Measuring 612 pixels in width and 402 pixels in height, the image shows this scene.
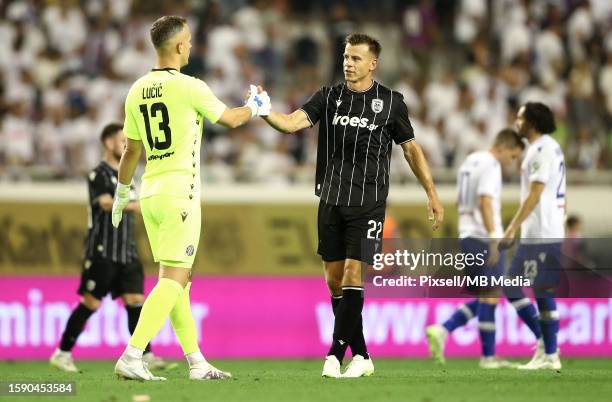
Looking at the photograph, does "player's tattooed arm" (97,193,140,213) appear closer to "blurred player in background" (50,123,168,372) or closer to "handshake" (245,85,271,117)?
"blurred player in background" (50,123,168,372)

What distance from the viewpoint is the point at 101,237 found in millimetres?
12711

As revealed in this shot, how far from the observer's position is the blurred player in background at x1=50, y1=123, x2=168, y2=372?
12.6 meters

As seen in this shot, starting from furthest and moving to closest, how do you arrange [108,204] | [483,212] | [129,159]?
[483,212] < [108,204] < [129,159]

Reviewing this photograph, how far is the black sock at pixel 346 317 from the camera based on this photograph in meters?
9.87

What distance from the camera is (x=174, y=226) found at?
30.5ft

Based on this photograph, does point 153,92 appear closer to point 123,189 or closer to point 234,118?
point 234,118

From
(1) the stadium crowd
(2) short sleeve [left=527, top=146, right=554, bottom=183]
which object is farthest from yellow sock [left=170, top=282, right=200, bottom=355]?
(1) the stadium crowd

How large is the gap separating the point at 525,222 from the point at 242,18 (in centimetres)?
995

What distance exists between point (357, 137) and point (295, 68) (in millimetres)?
11001

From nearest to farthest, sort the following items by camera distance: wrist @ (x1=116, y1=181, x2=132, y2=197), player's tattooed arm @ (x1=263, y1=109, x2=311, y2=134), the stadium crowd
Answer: player's tattooed arm @ (x1=263, y1=109, x2=311, y2=134), wrist @ (x1=116, y1=181, x2=132, y2=197), the stadium crowd

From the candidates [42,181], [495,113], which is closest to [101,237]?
[42,181]

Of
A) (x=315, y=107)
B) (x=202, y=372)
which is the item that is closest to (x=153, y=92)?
(x=315, y=107)

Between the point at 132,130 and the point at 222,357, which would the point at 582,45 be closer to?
the point at 222,357

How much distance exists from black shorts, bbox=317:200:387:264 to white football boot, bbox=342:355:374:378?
795 millimetres
